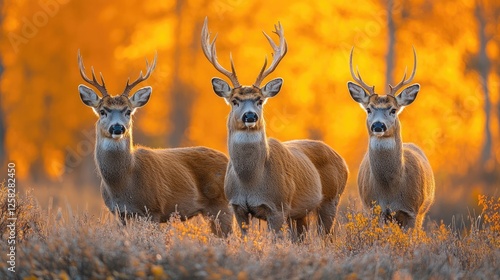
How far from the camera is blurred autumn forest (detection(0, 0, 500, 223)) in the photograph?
2517 cm

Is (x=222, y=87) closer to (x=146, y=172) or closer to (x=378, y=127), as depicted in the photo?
(x=146, y=172)

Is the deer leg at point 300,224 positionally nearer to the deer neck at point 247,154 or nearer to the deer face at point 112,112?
the deer neck at point 247,154

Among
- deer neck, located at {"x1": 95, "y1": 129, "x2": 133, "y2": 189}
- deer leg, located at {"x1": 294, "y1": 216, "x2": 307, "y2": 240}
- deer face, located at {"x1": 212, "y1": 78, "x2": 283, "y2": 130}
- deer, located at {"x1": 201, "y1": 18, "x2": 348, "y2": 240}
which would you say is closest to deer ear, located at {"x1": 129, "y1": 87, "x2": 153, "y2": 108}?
deer neck, located at {"x1": 95, "y1": 129, "x2": 133, "y2": 189}

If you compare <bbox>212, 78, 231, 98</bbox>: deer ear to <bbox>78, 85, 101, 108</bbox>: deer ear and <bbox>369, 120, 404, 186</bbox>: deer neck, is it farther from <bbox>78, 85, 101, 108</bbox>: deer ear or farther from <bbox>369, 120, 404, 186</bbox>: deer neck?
<bbox>369, 120, 404, 186</bbox>: deer neck

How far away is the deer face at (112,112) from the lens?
11.4 metres

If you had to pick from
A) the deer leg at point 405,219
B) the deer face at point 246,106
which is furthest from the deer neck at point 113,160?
the deer leg at point 405,219

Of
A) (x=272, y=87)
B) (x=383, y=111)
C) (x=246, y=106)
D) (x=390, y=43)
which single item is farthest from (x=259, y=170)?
(x=390, y=43)

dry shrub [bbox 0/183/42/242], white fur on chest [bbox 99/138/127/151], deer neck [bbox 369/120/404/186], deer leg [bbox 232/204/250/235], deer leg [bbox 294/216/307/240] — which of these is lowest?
deer leg [bbox 294/216/307/240]

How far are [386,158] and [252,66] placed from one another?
685 inches

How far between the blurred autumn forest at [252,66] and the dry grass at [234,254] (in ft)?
44.8

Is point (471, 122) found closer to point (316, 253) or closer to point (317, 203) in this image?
point (317, 203)

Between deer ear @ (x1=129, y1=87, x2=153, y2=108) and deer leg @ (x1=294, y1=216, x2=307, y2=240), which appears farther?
deer leg @ (x1=294, y1=216, x2=307, y2=240)

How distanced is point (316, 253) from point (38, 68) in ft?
70.9

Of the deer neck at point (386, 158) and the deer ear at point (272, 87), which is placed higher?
the deer ear at point (272, 87)
